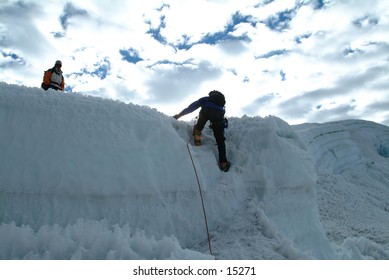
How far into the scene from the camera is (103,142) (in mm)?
4027

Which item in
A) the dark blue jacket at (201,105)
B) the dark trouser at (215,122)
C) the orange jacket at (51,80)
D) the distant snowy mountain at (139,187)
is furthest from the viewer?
the orange jacket at (51,80)

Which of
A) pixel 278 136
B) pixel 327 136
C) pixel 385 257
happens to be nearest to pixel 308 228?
pixel 278 136

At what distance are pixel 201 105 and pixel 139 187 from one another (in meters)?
2.08

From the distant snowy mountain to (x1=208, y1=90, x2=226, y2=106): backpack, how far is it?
58 centimetres

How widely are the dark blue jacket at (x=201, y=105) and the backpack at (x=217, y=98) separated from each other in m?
0.06

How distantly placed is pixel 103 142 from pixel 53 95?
0.89 metres

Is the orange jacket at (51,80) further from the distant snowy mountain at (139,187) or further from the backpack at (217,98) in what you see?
the backpack at (217,98)

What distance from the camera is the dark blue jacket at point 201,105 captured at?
5492 mm

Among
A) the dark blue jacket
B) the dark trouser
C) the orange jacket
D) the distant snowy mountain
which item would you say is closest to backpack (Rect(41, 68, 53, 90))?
the orange jacket

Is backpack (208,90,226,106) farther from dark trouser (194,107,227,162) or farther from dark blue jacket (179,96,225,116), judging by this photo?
dark trouser (194,107,227,162)

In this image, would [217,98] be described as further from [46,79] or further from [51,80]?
[46,79]

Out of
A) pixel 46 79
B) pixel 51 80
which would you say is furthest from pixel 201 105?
pixel 46 79

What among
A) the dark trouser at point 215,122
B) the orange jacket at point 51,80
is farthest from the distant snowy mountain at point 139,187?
the orange jacket at point 51,80

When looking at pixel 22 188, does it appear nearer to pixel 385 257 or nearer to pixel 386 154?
pixel 385 257
